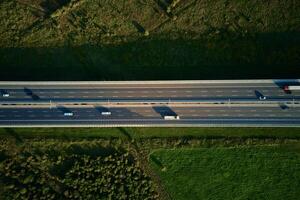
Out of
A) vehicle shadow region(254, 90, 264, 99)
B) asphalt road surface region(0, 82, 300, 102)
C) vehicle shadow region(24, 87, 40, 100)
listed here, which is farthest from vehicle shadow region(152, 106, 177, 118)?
vehicle shadow region(24, 87, 40, 100)

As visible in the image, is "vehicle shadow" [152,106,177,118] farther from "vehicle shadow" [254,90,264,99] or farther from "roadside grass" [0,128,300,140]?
"vehicle shadow" [254,90,264,99]

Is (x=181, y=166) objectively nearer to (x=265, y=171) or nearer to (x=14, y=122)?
(x=265, y=171)

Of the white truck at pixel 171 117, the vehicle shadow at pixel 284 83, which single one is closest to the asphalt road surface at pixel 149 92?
the vehicle shadow at pixel 284 83

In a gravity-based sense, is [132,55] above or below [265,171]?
above

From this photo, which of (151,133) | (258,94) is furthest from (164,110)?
(258,94)

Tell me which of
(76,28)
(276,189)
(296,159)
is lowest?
(276,189)

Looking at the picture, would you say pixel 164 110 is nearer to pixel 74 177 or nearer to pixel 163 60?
pixel 163 60

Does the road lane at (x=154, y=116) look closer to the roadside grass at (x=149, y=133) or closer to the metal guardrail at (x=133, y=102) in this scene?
the metal guardrail at (x=133, y=102)

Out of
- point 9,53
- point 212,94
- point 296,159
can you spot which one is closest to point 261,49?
point 212,94
